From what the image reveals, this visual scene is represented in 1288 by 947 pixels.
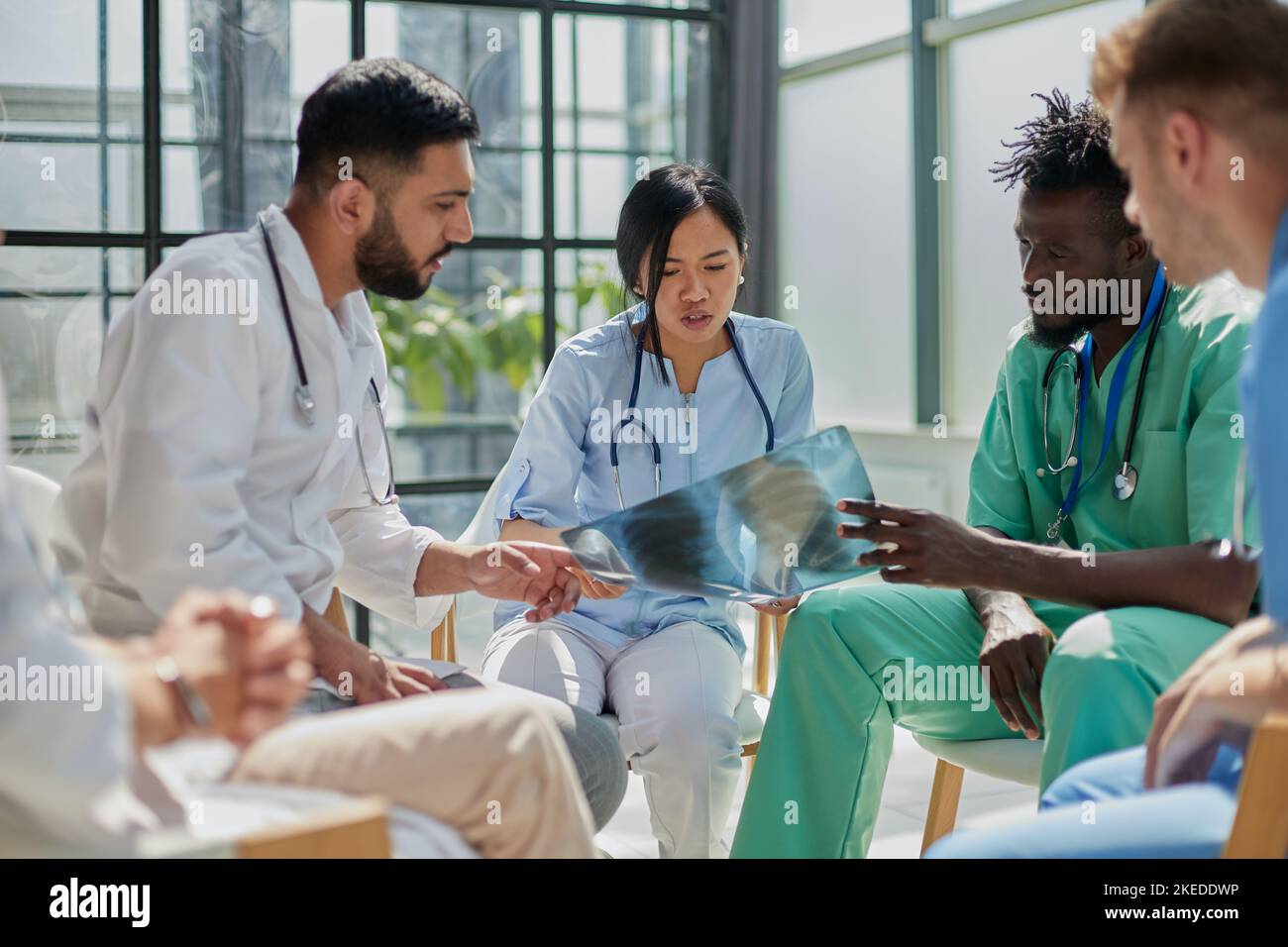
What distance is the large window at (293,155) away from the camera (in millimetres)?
3547

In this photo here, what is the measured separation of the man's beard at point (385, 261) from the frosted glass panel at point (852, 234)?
3.14 metres

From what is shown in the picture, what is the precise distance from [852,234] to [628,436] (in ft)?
9.04

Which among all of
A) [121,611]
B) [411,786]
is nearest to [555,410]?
[121,611]

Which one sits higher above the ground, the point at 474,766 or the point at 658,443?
the point at 658,443

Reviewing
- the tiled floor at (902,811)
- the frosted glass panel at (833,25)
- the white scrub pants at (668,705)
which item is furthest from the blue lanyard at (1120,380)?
the frosted glass panel at (833,25)

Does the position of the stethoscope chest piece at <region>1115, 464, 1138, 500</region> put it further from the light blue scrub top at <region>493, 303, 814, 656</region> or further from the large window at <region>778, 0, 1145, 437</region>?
the large window at <region>778, 0, 1145, 437</region>

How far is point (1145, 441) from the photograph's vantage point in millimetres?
2023

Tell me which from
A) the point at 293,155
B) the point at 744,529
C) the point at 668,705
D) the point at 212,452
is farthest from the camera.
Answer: the point at 293,155

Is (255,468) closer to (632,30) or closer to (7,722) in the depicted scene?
(7,722)

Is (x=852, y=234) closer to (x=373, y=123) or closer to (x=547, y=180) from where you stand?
(x=547, y=180)

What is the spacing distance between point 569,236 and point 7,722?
3.29 metres

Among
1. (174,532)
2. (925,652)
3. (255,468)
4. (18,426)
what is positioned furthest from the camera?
(18,426)

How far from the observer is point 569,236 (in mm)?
4141

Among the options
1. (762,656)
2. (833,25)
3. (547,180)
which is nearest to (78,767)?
(762,656)
